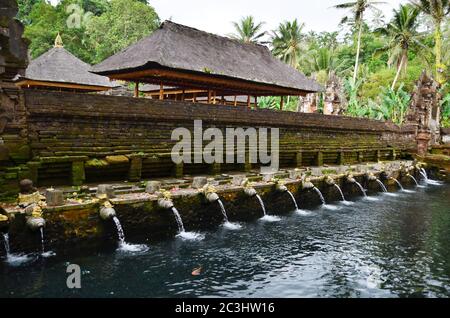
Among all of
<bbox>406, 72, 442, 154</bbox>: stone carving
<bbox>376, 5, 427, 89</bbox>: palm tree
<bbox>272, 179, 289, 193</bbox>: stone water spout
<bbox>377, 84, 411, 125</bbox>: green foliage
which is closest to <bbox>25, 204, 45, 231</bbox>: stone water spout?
<bbox>272, 179, 289, 193</bbox>: stone water spout

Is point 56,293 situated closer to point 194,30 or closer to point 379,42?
point 194,30

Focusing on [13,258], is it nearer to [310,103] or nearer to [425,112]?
[425,112]

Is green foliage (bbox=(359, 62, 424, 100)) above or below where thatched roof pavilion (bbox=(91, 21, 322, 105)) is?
above

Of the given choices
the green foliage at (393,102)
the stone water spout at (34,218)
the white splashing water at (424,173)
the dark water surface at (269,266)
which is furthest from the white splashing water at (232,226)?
the green foliage at (393,102)

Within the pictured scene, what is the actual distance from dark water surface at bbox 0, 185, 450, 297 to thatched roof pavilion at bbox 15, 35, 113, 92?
15.8 m

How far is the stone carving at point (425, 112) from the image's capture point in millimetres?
27375

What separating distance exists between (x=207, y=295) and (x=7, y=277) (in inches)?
149

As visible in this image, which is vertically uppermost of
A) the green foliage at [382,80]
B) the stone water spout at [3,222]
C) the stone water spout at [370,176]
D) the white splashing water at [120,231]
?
the green foliage at [382,80]

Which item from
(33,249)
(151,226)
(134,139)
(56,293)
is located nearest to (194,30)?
(134,139)

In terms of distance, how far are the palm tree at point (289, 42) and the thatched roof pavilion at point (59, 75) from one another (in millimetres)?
34238

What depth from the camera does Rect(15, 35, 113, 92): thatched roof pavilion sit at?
2173cm

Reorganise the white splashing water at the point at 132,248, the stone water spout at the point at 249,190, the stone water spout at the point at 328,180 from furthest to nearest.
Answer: the stone water spout at the point at 328,180
the stone water spout at the point at 249,190
the white splashing water at the point at 132,248

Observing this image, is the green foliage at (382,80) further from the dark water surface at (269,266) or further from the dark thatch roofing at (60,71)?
the dark water surface at (269,266)

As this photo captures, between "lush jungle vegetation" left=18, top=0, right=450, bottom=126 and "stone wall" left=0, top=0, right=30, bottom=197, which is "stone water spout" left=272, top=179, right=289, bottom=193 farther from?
"lush jungle vegetation" left=18, top=0, right=450, bottom=126
